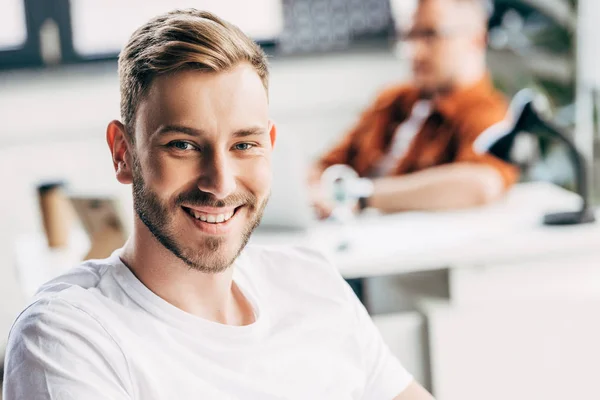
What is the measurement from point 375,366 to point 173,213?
1.47ft

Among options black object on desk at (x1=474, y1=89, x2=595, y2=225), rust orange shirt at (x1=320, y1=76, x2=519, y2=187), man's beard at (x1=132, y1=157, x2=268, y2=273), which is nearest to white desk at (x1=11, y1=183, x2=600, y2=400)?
black object on desk at (x1=474, y1=89, x2=595, y2=225)

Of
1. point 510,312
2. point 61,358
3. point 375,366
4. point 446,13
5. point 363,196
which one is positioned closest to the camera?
point 61,358

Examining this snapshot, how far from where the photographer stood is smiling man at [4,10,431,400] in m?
0.97

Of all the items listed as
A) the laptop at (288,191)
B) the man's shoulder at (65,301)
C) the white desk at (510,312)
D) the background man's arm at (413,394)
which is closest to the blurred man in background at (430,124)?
the laptop at (288,191)

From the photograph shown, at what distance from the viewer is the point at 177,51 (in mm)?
1013

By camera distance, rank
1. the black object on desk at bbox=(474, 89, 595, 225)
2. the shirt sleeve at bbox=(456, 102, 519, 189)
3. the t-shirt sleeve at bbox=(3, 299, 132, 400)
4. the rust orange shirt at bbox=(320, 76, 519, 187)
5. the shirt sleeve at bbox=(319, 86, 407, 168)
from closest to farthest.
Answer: the t-shirt sleeve at bbox=(3, 299, 132, 400) < the black object on desk at bbox=(474, 89, 595, 225) < the shirt sleeve at bbox=(456, 102, 519, 189) < the rust orange shirt at bbox=(320, 76, 519, 187) < the shirt sleeve at bbox=(319, 86, 407, 168)

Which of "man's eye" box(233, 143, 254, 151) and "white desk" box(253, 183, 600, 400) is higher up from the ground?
"man's eye" box(233, 143, 254, 151)

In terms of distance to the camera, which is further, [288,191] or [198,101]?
[288,191]

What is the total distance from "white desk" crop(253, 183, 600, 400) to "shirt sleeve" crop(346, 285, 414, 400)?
2.12 feet

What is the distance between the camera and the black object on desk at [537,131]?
206cm

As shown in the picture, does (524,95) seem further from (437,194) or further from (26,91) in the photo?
(26,91)

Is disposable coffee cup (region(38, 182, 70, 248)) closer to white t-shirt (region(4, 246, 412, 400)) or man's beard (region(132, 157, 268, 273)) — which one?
white t-shirt (region(4, 246, 412, 400))

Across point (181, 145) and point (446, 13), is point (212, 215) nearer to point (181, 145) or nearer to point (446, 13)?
point (181, 145)

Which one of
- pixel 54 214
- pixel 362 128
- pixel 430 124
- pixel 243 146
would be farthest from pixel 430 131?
pixel 243 146
